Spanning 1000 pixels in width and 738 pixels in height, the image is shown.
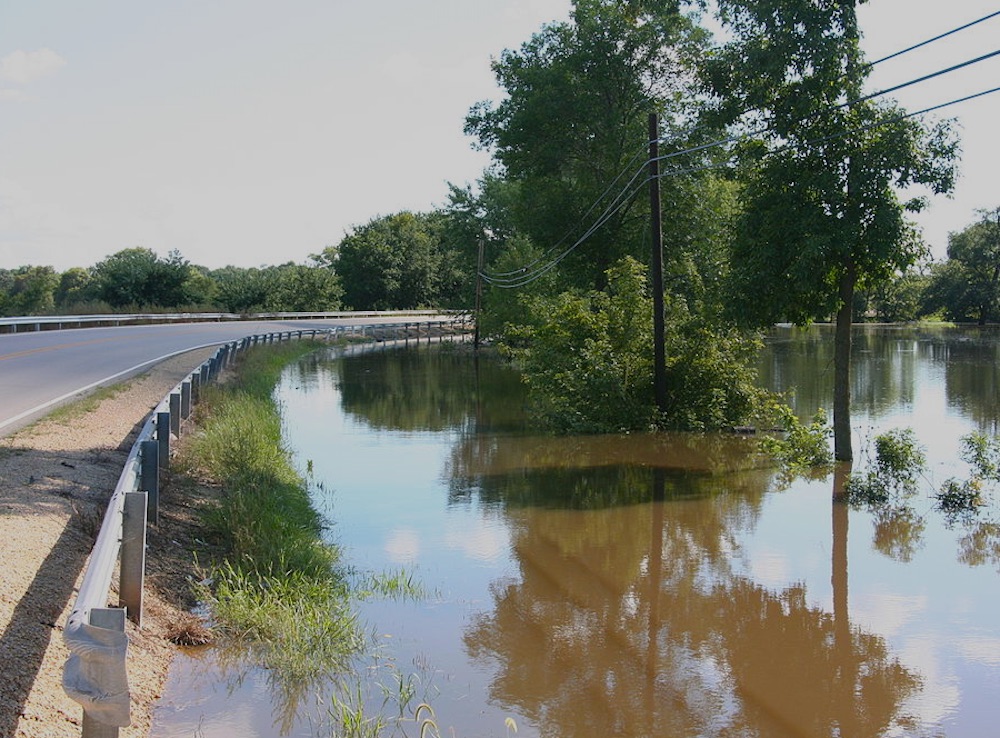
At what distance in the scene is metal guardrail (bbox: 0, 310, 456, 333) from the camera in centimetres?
3666

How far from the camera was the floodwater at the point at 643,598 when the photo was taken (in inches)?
276

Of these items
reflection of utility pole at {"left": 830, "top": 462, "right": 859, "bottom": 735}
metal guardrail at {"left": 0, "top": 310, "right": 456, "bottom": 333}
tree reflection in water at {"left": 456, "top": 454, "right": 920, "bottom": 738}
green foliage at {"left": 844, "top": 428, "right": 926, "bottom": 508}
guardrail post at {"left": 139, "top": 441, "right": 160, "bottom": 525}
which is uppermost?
metal guardrail at {"left": 0, "top": 310, "right": 456, "bottom": 333}

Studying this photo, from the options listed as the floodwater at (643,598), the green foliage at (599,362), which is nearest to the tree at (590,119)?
the green foliage at (599,362)

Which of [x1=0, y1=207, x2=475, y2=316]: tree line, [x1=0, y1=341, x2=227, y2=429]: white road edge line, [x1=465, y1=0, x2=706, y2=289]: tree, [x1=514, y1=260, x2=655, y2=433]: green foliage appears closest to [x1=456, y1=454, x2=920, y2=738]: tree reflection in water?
[x1=0, y1=341, x2=227, y2=429]: white road edge line

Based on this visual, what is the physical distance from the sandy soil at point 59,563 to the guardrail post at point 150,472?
345 millimetres

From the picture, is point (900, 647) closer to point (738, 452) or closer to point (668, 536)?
point (668, 536)

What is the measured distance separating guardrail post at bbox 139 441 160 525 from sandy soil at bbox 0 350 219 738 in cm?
34

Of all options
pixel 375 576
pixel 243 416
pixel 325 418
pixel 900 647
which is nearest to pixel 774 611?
pixel 900 647

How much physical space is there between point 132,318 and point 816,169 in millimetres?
37358

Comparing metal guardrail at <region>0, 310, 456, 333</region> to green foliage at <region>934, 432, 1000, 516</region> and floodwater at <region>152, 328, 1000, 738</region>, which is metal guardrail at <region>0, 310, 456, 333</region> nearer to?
floodwater at <region>152, 328, 1000, 738</region>

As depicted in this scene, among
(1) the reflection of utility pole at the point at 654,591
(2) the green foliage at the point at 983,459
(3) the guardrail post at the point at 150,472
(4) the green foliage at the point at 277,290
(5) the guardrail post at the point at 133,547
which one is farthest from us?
(4) the green foliage at the point at 277,290

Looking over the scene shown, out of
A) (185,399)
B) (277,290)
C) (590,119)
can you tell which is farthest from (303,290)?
(185,399)

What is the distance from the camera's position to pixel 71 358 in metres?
25.3

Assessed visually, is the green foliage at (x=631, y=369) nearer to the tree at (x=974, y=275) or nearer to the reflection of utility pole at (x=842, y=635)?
the reflection of utility pole at (x=842, y=635)
